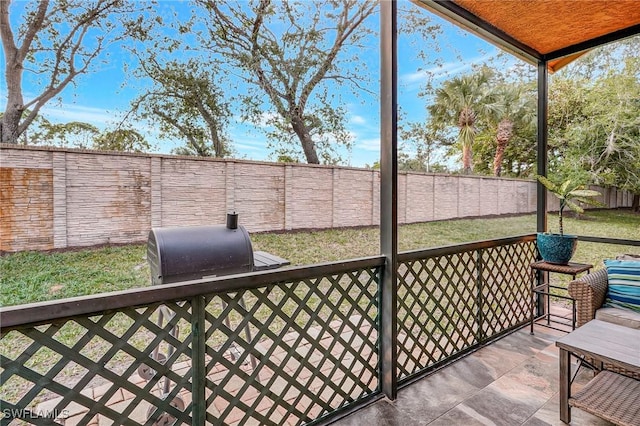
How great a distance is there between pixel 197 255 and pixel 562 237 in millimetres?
3044

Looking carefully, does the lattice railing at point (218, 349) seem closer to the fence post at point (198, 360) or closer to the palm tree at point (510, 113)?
the fence post at point (198, 360)

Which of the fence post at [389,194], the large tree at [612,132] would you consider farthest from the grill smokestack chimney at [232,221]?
the large tree at [612,132]

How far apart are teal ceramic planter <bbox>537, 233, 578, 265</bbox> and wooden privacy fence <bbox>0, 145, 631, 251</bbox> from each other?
1.36 m

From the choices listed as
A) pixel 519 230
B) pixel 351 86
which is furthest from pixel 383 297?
pixel 519 230

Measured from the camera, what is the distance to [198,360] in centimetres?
143

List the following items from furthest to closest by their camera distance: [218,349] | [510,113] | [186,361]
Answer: [510,113] → [186,361] → [218,349]

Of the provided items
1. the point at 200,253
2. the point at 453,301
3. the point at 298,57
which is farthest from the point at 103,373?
the point at 298,57

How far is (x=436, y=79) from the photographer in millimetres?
7582

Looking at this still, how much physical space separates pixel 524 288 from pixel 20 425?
13.8 feet

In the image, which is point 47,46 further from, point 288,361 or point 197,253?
point 288,361

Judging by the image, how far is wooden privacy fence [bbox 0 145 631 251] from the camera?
365cm

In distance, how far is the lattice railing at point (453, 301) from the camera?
2.35 meters

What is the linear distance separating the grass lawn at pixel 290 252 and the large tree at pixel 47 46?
1561 millimetres

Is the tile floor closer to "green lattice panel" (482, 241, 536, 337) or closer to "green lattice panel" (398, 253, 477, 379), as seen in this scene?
"green lattice panel" (398, 253, 477, 379)
